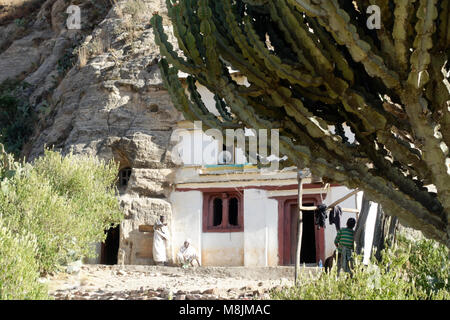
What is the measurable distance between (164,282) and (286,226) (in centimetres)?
672

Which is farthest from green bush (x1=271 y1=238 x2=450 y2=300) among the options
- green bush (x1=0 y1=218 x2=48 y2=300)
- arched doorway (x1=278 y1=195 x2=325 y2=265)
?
arched doorway (x1=278 y1=195 x2=325 y2=265)

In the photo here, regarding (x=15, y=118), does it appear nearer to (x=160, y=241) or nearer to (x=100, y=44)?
(x=100, y=44)

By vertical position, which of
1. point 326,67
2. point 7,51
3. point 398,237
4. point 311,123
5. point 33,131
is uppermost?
point 7,51

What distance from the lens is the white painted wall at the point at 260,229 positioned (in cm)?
1822

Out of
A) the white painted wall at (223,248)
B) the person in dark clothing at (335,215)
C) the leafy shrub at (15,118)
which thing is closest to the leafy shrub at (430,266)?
the person in dark clothing at (335,215)

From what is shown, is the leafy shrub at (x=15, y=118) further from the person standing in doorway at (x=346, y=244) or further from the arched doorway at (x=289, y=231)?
the person standing in doorway at (x=346, y=244)

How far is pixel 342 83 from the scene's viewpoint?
580cm

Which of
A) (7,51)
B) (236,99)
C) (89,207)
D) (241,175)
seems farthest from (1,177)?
(7,51)

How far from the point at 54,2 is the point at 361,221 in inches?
988

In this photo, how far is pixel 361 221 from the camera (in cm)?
1098

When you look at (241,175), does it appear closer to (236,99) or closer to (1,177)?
(1,177)

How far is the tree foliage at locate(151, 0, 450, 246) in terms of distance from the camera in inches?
213

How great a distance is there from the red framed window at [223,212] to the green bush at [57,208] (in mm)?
4133

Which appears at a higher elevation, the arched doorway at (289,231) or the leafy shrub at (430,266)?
the arched doorway at (289,231)
